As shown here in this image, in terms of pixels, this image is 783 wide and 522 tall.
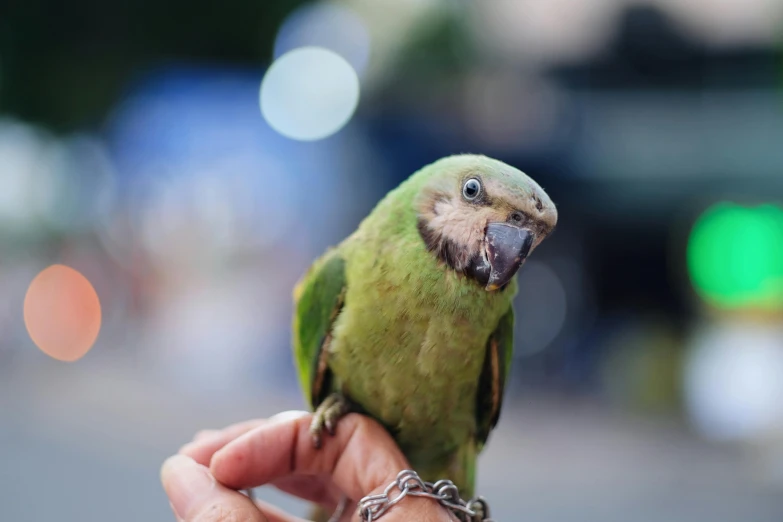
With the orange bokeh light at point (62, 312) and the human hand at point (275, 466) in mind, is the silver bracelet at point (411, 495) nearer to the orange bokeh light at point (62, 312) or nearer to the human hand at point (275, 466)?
the human hand at point (275, 466)

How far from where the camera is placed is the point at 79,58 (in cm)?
277

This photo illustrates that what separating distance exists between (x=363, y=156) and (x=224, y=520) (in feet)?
8.10

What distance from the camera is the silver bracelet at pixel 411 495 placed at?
1097mm

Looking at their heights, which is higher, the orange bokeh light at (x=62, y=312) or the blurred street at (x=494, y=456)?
the orange bokeh light at (x=62, y=312)

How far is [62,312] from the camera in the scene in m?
2.75

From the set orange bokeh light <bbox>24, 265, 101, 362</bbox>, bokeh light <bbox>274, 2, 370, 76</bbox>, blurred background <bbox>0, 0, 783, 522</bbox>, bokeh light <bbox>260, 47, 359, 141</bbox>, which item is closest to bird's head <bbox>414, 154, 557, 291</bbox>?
blurred background <bbox>0, 0, 783, 522</bbox>

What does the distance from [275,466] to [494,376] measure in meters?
0.48

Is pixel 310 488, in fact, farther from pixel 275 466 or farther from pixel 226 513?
pixel 226 513

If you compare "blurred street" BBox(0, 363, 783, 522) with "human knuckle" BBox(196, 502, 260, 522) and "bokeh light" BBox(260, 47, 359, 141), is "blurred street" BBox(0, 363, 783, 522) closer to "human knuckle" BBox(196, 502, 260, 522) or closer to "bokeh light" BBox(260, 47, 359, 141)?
"bokeh light" BBox(260, 47, 359, 141)

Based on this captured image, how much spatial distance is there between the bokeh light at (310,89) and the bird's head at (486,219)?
1.66m

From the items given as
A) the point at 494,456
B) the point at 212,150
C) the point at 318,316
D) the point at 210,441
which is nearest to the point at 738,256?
the point at 494,456

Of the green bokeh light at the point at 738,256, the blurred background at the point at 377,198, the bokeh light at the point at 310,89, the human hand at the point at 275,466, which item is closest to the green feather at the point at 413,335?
the human hand at the point at 275,466

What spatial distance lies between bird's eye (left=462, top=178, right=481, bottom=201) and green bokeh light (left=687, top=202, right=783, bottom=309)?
320cm

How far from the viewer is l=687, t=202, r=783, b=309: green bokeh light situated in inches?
150
